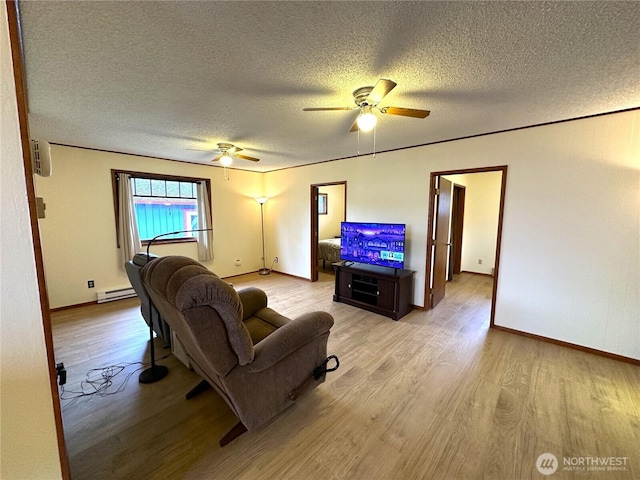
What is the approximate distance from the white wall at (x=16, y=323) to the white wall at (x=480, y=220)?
19.7 ft

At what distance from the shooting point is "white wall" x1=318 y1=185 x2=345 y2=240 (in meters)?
7.46

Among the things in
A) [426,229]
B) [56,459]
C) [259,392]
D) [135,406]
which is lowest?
[135,406]

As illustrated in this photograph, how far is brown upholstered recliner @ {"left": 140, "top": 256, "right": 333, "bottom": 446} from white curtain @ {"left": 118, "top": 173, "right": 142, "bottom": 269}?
3.17 m

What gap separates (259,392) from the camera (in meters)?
1.58

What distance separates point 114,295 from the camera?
13.5ft

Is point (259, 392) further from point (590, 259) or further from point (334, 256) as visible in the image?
point (334, 256)

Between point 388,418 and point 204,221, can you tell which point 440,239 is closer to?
point 388,418

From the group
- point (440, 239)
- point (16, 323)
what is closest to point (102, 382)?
point (16, 323)

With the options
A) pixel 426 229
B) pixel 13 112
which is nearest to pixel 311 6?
pixel 13 112

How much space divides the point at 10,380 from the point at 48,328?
0.51ft

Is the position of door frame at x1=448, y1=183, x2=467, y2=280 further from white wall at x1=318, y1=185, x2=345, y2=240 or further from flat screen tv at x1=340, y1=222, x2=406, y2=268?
white wall at x1=318, y1=185, x2=345, y2=240

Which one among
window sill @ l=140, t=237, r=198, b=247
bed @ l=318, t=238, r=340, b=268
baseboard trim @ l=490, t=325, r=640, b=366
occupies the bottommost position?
baseboard trim @ l=490, t=325, r=640, b=366

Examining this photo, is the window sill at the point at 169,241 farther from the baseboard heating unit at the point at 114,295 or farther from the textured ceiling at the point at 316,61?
the textured ceiling at the point at 316,61

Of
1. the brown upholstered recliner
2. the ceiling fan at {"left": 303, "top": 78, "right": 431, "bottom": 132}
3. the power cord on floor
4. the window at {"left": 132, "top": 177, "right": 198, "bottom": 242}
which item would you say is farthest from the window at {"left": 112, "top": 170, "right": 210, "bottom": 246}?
the ceiling fan at {"left": 303, "top": 78, "right": 431, "bottom": 132}
